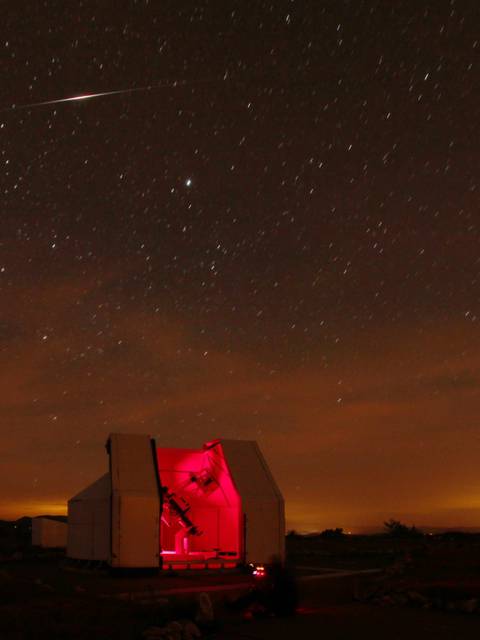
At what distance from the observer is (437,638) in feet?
30.8

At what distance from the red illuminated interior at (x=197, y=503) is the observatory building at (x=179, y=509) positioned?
0.09ft

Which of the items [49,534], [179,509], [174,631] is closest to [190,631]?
[174,631]

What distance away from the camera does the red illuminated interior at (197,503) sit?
2094 centimetres

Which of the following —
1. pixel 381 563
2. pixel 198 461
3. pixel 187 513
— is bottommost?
pixel 381 563

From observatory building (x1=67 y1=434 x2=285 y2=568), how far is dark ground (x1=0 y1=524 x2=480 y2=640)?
2.44ft

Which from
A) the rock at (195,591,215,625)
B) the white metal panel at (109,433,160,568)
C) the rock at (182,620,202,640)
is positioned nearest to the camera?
the rock at (182,620,202,640)

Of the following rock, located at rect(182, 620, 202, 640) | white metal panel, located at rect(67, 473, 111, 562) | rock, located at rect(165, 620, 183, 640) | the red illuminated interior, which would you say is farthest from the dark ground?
the red illuminated interior

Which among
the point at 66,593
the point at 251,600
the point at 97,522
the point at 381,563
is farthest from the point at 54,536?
the point at 251,600

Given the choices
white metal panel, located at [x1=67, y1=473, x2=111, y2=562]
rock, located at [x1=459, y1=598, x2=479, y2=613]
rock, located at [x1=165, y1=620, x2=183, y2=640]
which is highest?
white metal panel, located at [x1=67, y1=473, x2=111, y2=562]

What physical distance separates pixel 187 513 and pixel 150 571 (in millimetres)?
4763

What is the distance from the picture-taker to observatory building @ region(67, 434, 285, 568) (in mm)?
17703

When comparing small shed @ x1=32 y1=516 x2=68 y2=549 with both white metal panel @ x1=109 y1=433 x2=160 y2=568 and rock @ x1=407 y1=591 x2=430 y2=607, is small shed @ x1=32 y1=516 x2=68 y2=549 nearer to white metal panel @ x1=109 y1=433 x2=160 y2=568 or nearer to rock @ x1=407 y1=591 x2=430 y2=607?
white metal panel @ x1=109 y1=433 x2=160 y2=568

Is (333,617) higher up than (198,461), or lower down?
lower down

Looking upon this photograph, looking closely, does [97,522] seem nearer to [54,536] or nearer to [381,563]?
[381,563]
